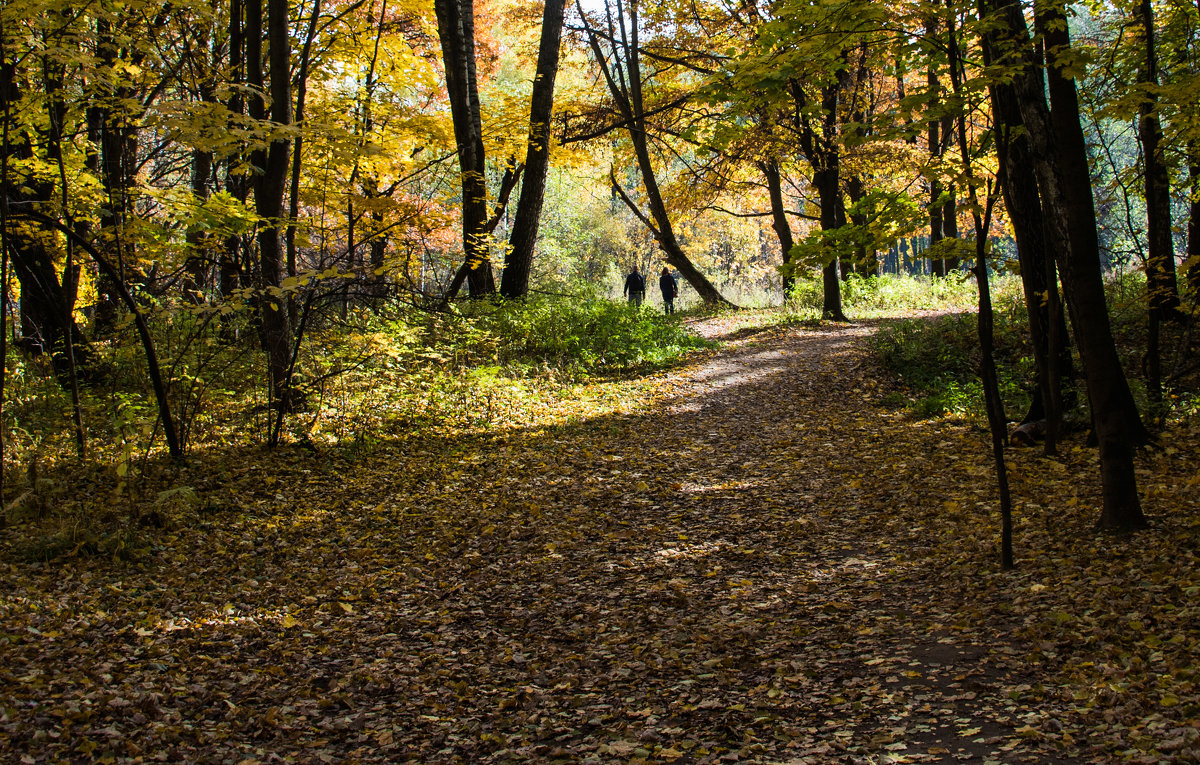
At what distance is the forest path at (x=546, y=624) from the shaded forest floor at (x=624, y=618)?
2 centimetres

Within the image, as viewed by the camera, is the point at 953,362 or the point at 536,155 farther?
the point at 536,155

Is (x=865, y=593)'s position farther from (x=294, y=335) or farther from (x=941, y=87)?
(x=294, y=335)

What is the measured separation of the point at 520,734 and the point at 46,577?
3.29 meters

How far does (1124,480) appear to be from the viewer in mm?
4535

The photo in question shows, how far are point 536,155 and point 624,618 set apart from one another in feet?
32.4

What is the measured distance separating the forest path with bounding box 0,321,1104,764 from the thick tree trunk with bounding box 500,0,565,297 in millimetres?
5801

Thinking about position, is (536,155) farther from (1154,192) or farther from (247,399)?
(1154,192)

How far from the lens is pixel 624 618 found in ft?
14.3

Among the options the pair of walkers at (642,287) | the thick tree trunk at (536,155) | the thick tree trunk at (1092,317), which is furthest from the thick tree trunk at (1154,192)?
the pair of walkers at (642,287)

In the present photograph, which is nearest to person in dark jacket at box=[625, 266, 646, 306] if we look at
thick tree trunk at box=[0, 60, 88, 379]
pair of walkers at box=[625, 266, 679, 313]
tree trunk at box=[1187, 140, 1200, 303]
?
pair of walkers at box=[625, 266, 679, 313]

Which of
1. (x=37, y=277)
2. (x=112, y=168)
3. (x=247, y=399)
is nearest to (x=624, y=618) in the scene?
(x=247, y=399)

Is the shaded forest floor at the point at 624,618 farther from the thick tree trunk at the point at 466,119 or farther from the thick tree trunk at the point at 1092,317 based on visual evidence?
the thick tree trunk at the point at 466,119

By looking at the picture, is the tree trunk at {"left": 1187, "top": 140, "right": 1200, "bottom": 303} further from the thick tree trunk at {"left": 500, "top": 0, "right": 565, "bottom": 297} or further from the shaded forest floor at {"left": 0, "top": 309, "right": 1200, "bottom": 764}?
the thick tree trunk at {"left": 500, "top": 0, "right": 565, "bottom": 297}

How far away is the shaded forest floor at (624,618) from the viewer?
305cm
